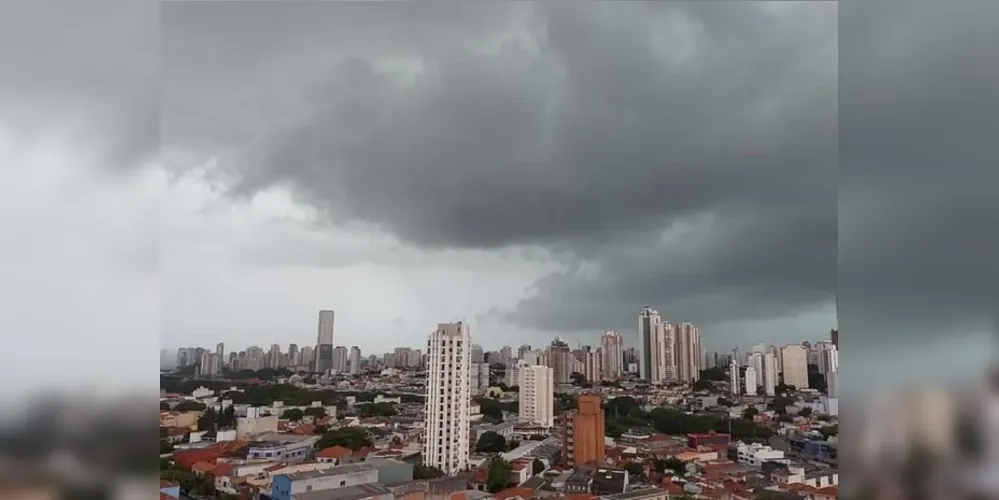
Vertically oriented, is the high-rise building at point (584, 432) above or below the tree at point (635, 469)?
above

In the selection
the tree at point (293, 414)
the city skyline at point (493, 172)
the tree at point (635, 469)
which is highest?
the city skyline at point (493, 172)

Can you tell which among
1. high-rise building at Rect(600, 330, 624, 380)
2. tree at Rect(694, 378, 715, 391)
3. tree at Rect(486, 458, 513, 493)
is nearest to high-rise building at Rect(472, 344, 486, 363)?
tree at Rect(486, 458, 513, 493)

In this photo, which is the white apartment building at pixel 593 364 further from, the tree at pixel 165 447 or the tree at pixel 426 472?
the tree at pixel 165 447

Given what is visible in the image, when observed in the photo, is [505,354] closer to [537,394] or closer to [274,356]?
[537,394]

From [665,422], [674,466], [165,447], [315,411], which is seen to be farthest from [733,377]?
[165,447]

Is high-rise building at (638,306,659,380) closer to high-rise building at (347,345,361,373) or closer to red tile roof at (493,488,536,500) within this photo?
red tile roof at (493,488,536,500)

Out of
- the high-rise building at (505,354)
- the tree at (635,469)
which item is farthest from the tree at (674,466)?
the high-rise building at (505,354)

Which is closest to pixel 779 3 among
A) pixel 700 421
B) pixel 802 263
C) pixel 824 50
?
pixel 824 50
